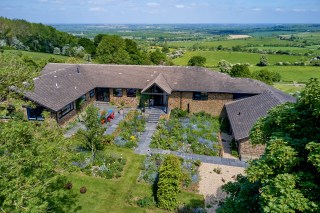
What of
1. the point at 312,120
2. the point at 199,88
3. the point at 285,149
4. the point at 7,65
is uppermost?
the point at 7,65

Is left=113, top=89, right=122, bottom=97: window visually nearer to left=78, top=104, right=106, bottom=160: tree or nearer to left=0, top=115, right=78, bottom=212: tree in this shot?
left=78, top=104, right=106, bottom=160: tree

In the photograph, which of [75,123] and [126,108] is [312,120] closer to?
[75,123]

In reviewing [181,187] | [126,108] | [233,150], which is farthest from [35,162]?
[126,108]

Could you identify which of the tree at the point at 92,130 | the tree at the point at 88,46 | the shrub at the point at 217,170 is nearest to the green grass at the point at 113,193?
the tree at the point at 92,130

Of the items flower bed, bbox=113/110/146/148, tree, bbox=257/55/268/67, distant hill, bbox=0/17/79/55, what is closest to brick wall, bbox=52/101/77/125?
flower bed, bbox=113/110/146/148

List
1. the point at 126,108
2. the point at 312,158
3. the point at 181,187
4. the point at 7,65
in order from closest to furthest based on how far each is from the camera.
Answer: the point at 312,158
the point at 7,65
the point at 181,187
the point at 126,108

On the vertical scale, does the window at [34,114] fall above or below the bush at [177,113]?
above

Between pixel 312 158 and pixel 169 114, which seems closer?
pixel 312 158

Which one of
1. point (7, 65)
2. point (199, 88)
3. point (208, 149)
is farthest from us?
point (199, 88)

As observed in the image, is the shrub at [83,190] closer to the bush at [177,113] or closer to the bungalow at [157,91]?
the bungalow at [157,91]
